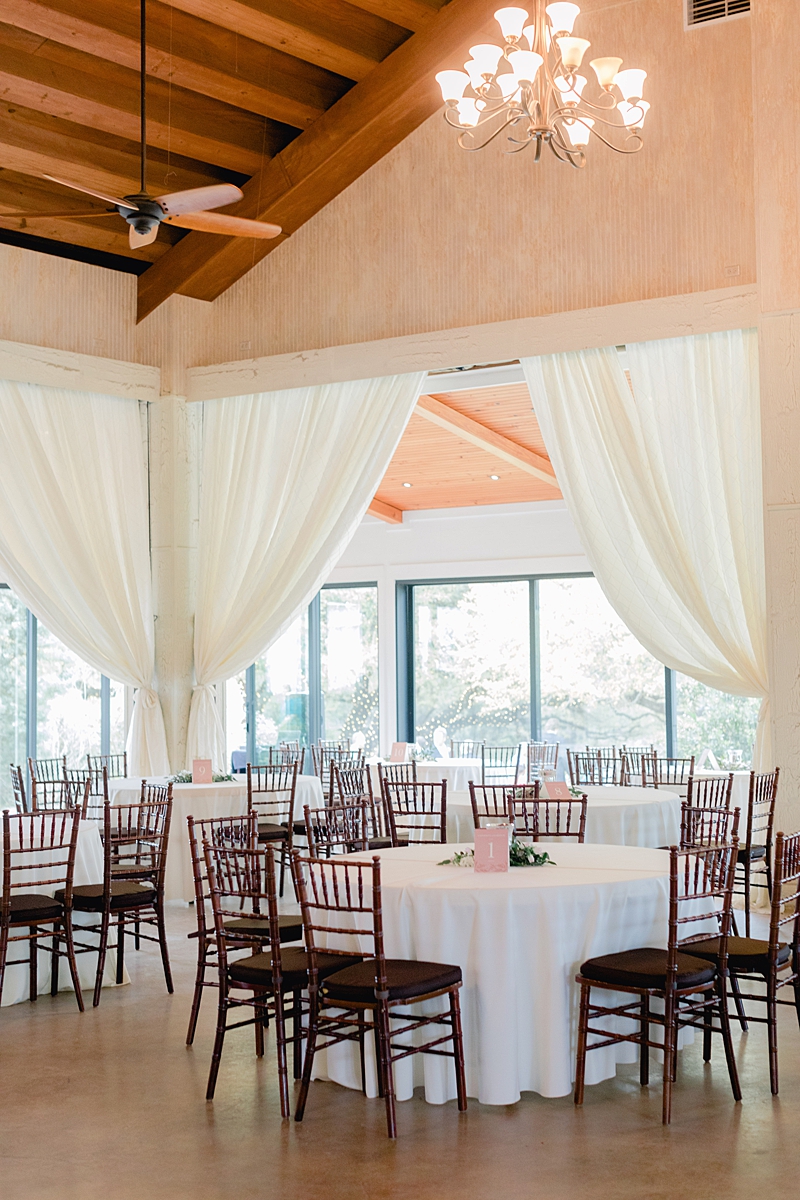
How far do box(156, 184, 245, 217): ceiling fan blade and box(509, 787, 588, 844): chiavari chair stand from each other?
340cm

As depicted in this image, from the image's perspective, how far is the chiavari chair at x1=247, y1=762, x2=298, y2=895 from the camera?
8.27 metres

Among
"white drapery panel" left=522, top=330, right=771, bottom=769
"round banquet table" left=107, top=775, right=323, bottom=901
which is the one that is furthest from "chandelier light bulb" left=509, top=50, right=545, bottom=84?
"round banquet table" left=107, top=775, right=323, bottom=901

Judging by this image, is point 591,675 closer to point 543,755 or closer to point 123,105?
point 543,755

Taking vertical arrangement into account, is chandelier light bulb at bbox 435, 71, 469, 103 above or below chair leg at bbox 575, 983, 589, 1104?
above

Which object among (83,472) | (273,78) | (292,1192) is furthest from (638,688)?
(292,1192)

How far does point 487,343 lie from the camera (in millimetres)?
8758

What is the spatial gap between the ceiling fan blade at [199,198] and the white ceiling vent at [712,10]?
4087 mm

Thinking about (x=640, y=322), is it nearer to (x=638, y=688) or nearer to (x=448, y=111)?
(x=448, y=111)

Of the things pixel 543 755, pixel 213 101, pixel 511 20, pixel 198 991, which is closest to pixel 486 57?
pixel 511 20

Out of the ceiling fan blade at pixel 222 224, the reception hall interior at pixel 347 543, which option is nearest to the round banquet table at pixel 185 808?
the reception hall interior at pixel 347 543

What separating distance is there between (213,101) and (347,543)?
11.0 ft

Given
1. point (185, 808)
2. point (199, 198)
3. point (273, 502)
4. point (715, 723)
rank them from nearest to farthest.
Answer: point (199, 198) → point (185, 808) → point (273, 502) → point (715, 723)

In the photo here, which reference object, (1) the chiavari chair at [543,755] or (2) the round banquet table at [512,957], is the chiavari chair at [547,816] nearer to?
(2) the round banquet table at [512,957]

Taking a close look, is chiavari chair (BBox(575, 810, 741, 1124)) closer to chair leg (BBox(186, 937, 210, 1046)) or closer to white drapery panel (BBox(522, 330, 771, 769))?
chair leg (BBox(186, 937, 210, 1046))
